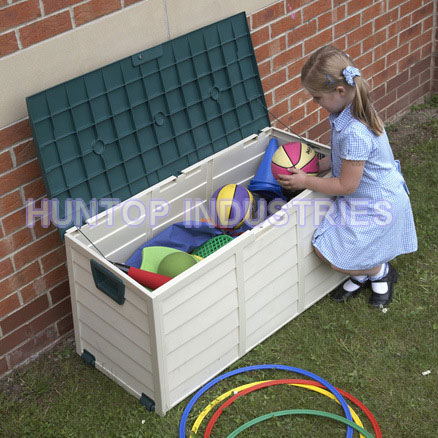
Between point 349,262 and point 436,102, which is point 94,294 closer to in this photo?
point 349,262

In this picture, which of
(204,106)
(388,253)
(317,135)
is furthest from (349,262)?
(317,135)

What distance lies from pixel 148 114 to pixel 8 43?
70cm

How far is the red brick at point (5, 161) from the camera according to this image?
9.43 feet

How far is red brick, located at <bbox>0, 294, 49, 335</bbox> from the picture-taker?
316 centimetres

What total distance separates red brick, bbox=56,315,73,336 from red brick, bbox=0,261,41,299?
1.00ft

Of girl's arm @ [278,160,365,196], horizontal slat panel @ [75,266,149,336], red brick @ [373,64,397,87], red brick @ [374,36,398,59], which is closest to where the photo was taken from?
horizontal slat panel @ [75,266,149,336]

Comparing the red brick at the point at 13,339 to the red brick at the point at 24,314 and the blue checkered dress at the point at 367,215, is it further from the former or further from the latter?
the blue checkered dress at the point at 367,215

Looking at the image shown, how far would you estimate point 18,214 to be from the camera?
301 cm

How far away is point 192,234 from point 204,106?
0.59m

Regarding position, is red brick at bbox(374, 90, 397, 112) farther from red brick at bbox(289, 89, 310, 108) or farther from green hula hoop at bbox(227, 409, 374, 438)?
green hula hoop at bbox(227, 409, 374, 438)

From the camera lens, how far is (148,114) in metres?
3.22

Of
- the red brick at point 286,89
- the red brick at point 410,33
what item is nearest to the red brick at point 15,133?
the red brick at point 286,89

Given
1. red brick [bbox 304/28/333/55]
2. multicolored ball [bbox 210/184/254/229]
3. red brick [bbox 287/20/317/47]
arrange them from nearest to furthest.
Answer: multicolored ball [bbox 210/184/254/229], red brick [bbox 287/20/317/47], red brick [bbox 304/28/333/55]

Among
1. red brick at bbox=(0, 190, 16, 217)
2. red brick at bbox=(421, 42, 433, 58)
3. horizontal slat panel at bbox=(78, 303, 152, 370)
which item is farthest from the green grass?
red brick at bbox=(421, 42, 433, 58)
